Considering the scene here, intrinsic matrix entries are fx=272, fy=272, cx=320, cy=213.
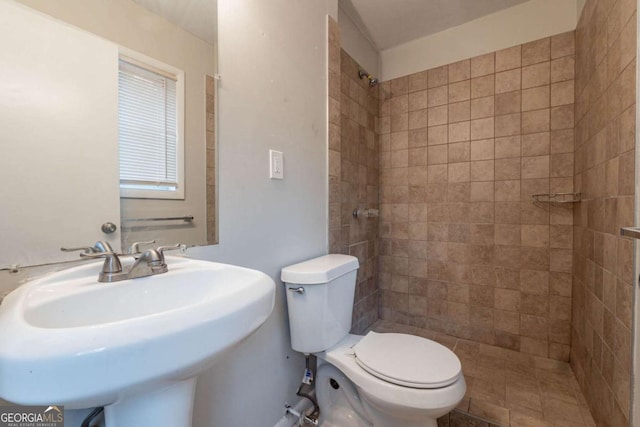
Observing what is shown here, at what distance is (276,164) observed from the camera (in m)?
1.18

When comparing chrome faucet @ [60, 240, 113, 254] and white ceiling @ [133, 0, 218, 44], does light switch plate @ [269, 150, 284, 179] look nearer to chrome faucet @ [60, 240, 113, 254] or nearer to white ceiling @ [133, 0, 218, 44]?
white ceiling @ [133, 0, 218, 44]

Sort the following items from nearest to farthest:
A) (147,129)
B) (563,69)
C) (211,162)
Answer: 1. (147,129)
2. (211,162)
3. (563,69)

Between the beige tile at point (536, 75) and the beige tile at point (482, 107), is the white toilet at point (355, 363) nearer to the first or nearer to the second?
the beige tile at point (482, 107)

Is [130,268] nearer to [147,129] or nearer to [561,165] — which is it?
[147,129]

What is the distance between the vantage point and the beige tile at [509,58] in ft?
5.99

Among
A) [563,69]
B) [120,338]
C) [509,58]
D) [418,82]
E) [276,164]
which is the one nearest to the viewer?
[120,338]

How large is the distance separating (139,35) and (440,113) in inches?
77.2

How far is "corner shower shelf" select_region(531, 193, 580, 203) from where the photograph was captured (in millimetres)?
1636

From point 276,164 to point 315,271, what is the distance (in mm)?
487

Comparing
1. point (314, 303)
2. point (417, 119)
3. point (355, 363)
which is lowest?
point (355, 363)

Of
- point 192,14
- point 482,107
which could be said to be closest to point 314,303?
point 192,14

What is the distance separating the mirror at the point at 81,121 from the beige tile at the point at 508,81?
6.32 ft

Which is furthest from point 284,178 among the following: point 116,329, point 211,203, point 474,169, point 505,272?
point 505,272

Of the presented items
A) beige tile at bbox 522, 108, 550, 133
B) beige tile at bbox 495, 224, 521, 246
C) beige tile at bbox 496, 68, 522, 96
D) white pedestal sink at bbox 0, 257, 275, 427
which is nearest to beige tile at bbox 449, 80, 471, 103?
beige tile at bbox 496, 68, 522, 96
